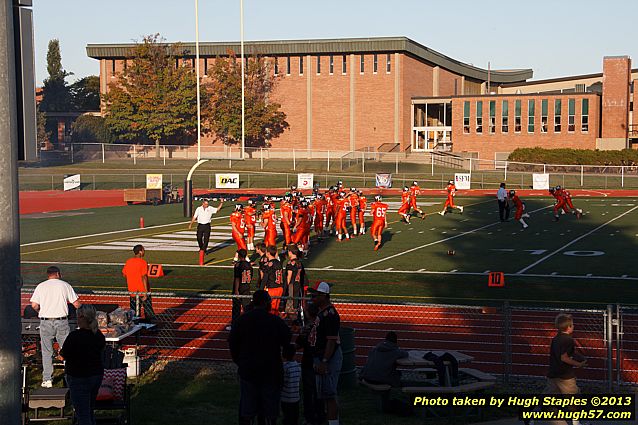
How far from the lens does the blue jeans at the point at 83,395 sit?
340 inches

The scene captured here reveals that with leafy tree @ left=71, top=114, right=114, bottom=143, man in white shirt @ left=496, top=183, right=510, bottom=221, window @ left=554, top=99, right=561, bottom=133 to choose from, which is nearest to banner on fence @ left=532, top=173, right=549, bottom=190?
window @ left=554, top=99, right=561, bottom=133

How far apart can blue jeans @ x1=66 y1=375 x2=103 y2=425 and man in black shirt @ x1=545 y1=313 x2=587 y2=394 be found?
4711 mm

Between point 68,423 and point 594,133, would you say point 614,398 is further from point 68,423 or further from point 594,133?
point 594,133

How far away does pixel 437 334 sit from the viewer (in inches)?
595

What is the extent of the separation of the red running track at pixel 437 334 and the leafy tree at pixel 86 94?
89307 mm

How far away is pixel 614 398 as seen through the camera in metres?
9.95

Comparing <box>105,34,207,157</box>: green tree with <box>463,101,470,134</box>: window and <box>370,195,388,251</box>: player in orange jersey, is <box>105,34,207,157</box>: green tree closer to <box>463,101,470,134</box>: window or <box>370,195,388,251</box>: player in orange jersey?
<box>463,101,470,134</box>: window

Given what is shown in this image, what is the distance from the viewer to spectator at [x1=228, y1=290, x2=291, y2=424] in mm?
8625

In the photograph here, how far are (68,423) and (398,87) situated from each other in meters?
71.6

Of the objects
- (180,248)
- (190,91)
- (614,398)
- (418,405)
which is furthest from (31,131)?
(190,91)

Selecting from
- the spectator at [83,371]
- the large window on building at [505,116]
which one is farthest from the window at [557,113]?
the spectator at [83,371]

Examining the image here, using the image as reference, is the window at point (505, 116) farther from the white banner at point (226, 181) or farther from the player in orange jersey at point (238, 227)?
the player in orange jersey at point (238, 227)

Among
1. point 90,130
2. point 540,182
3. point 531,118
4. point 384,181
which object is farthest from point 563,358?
point 90,130

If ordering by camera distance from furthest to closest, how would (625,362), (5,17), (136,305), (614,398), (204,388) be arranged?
(136,305)
(625,362)
(204,388)
(614,398)
(5,17)
